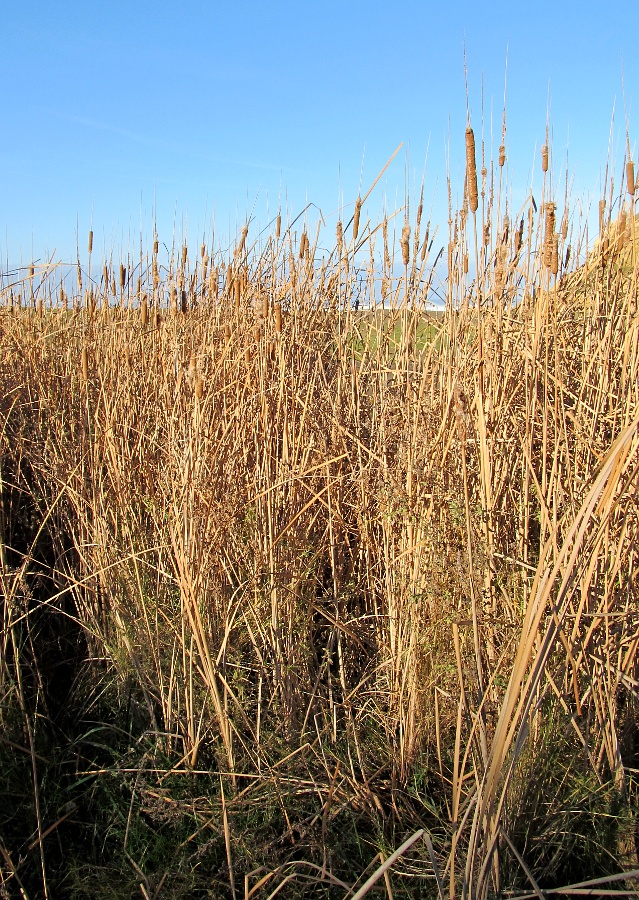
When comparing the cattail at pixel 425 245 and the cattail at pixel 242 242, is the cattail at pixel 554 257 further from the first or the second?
the cattail at pixel 242 242

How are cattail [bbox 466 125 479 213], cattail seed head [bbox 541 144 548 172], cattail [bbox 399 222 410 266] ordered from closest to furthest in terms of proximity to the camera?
cattail [bbox 466 125 479 213], cattail seed head [bbox 541 144 548 172], cattail [bbox 399 222 410 266]

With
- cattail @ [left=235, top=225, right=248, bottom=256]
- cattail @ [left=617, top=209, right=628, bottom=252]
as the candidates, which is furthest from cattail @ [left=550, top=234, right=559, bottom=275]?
cattail @ [left=235, top=225, right=248, bottom=256]

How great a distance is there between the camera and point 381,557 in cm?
169

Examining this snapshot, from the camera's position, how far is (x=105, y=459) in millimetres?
1974

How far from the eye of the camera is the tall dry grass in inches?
52.1

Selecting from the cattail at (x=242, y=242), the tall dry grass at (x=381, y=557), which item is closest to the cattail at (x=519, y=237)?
the tall dry grass at (x=381, y=557)

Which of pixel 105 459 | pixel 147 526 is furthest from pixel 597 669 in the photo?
pixel 105 459

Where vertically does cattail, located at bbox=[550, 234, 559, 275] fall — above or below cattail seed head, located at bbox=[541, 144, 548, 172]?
below

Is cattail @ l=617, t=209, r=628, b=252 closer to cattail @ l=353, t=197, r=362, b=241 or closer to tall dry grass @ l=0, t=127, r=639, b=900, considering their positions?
tall dry grass @ l=0, t=127, r=639, b=900

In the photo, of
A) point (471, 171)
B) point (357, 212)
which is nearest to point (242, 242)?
point (357, 212)

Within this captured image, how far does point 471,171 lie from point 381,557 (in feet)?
2.92

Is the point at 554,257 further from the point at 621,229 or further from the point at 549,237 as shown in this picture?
the point at 621,229

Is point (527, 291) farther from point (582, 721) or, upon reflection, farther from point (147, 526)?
point (147, 526)

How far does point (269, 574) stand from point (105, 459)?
2.34ft
